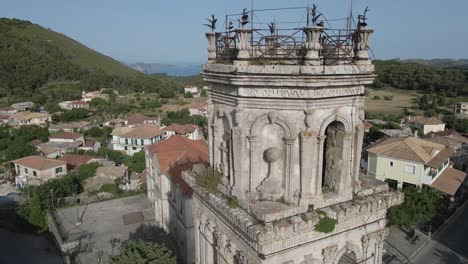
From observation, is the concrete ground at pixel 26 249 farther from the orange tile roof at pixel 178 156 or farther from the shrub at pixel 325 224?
the shrub at pixel 325 224

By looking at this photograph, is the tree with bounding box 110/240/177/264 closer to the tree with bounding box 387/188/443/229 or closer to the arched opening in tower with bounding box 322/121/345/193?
the arched opening in tower with bounding box 322/121/345/193

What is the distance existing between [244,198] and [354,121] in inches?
148

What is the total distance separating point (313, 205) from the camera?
384 inches

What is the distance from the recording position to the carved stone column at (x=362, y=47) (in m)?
9.75

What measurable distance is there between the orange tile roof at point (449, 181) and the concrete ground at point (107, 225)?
1215 inches

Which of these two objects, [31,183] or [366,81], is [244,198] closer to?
[366,81]

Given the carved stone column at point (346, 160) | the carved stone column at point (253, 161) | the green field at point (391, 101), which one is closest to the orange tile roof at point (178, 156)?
the carved stone column at point (253, 161)

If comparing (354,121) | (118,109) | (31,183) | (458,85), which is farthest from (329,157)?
(458,85)

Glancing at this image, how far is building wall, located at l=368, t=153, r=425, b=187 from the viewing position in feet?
135

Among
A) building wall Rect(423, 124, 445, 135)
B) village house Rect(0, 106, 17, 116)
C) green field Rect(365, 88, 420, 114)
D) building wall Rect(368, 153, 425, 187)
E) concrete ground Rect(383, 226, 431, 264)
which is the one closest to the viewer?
concrete ground Rect(383, 226, 431, 264)

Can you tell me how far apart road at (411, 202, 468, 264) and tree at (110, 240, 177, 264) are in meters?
22.6

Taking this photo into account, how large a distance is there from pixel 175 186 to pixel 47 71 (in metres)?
135

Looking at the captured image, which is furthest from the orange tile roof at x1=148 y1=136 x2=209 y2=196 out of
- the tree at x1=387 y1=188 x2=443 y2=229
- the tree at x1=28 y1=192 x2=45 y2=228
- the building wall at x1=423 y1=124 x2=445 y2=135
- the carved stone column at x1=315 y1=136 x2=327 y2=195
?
the building wall at x1=423 y1=124 x2=445 y2=135

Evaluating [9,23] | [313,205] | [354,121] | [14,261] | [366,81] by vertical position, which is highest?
[9,23]
